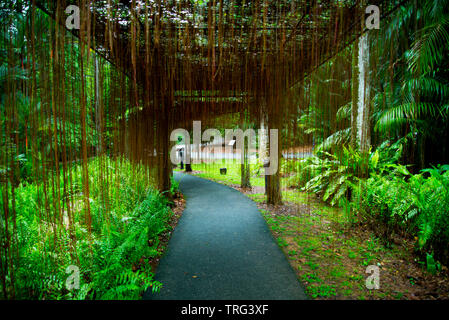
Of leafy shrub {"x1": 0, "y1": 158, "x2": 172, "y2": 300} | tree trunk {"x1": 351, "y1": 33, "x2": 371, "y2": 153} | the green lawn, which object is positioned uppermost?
tree trunk {"x1": 351, "y1": 33, "x2": 371, "y2": 153}

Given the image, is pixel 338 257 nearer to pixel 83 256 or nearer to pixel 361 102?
pixel 83 256

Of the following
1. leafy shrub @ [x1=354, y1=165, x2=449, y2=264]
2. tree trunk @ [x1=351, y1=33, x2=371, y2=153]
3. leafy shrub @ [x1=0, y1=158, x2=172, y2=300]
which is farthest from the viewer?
tree trunk @ [x1=351, y1=33, x2=371, y2=153]

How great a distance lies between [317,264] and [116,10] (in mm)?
3108

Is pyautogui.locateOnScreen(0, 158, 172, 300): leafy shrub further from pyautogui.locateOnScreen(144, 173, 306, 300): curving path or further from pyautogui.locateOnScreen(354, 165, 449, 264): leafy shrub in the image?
pyautogui.locateOnScreen(354, 165, 449, 264): leafy shrub

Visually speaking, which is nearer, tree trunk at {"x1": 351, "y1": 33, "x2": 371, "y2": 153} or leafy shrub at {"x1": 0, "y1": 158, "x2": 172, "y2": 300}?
leafy shrub at {"x1": 0, "y1": 158, "x2": 172, "y2": 300}

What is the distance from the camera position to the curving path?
1.89 m

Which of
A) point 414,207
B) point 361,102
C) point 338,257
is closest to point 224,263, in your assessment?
point 338,257

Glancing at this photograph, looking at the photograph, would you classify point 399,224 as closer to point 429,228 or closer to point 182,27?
point 429,228

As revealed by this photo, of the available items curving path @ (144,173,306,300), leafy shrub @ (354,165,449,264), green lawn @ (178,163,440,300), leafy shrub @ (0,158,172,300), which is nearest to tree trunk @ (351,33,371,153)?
leafy shrub @ (354,165,449,264)

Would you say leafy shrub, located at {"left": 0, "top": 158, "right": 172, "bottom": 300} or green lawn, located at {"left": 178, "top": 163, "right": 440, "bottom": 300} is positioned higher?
leafy shrub, located at {"left": 0, "top": 158, "right": 172, "bottom": 300}

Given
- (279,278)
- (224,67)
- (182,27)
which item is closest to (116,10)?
(182,27)

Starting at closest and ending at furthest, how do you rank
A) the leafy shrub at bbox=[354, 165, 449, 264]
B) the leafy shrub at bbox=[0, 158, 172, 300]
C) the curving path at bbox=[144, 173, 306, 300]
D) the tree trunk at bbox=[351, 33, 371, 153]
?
1. the leafy shrub at bbox=[0, 158, 172, 300]
2. the curving path at bbox=[144, 173, 306, 300]
3. the leafy shrub at bbox=[354, 165, 449, 264]
4. the tree trunk at bbox=[351, 33, 371, 153]

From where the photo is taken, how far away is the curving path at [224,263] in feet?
6.21

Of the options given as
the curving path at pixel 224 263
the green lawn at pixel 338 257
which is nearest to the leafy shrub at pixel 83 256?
the curving path at pixel 224 263
